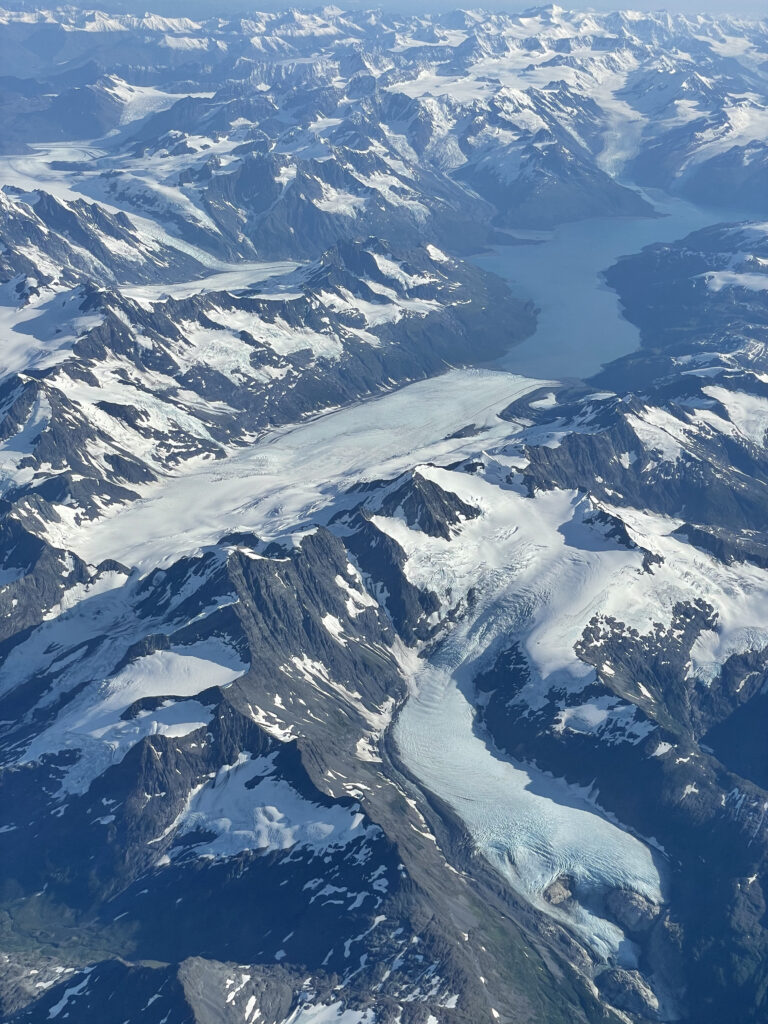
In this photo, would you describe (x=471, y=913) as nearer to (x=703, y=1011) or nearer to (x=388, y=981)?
(x=388, y=981)

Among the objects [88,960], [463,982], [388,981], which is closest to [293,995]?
[388,981]

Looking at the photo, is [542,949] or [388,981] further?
[542,949]

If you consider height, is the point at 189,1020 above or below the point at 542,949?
above

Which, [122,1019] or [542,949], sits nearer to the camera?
[122,1019]

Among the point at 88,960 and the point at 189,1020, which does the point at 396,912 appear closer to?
the point at 189,1020

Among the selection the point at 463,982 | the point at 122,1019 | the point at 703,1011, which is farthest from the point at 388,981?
the point at 703,1011

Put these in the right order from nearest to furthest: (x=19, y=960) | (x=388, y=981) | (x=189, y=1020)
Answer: (x=189, y=1020)
(x=388, y=981)
(x=19, y=960)

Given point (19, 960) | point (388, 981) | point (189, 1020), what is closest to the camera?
point (189, 1020)

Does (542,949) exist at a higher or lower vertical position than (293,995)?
lower
